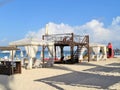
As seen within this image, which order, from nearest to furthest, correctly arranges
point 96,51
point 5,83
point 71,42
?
point 5,83, point 71,42, point 96,51

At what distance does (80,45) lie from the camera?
31094 mm

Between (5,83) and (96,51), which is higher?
(96,51)

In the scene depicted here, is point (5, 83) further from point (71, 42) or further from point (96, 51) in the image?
point (96, 51)

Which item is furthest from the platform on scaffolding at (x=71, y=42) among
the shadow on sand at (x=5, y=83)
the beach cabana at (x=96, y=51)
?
the shadow on sand at (x=5, y=83)

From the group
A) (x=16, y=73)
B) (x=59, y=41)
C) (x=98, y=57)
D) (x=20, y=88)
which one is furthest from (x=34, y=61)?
(x=98, y=57)

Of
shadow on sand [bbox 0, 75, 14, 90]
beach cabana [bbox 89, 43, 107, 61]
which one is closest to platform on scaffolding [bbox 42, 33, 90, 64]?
beach cabana [bbox 89, 43, 107, 61]

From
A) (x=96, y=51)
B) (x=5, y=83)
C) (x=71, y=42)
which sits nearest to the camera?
(x=5, y=83)

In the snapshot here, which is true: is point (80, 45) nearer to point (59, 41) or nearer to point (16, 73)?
point (59, 41)

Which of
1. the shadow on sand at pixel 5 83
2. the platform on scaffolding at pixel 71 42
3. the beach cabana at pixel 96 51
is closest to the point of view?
the shadow on sand at pixel 5 83

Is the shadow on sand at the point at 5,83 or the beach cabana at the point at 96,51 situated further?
the beach cabana at the point at 96,51

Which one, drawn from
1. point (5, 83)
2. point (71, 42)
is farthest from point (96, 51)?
point (5, 83)

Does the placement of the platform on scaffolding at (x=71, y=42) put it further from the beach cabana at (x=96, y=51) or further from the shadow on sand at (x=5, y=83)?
the shadow on sand at (x=5, y=83)

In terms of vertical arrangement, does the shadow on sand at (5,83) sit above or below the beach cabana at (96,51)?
below

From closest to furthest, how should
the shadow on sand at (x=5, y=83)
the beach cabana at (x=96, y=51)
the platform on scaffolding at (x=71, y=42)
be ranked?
the shadow on sand at (x=5, y=83) < the platform on scaffolding at (x=71, y=42) < the beach cabana at (x=96, y=51)
